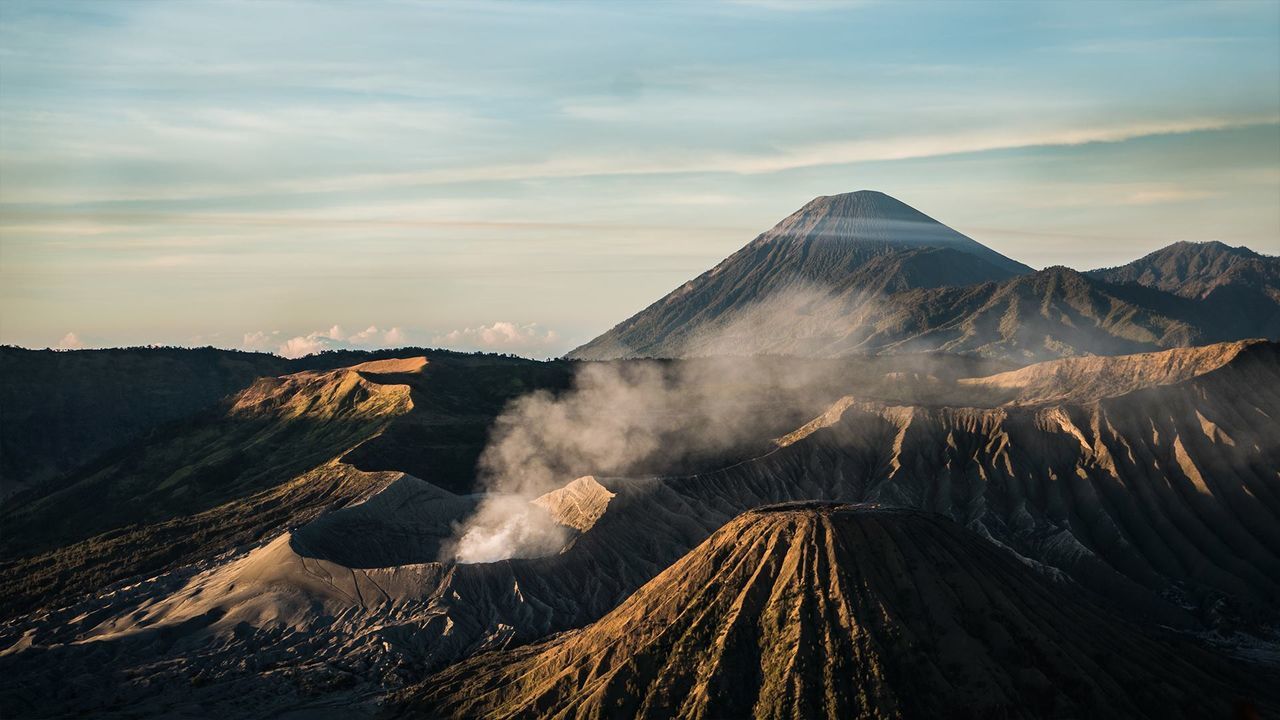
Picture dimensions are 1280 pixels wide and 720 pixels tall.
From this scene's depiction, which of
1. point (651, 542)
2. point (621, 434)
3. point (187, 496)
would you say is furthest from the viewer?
point (621, 434)

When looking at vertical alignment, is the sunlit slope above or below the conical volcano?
above

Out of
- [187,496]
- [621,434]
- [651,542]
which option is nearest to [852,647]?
[651,542]

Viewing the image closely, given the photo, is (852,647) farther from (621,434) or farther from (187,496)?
(187,496)

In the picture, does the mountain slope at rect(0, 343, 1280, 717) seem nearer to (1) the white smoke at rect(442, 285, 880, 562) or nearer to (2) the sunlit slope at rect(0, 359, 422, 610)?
(2) the sunlit slope at rect(0, 359, 422, 610)

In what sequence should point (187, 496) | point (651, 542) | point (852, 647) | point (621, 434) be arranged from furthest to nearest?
point (621, 434) → point (187, 496) → point (651, 542) → point (852, 647)

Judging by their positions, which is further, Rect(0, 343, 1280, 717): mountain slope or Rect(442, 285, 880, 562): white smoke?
Rect(442, 285, 880, 562): white smoke

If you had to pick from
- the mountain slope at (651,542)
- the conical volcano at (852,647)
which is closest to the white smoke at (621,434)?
the mountain slope at (651,542)

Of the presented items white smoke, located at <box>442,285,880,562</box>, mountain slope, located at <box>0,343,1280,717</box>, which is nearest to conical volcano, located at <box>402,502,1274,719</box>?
mountain slope, located at <box>0,343,1280,717</box>

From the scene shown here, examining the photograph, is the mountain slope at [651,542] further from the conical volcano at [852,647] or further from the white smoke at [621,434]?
the conical volcano at [852,647]
